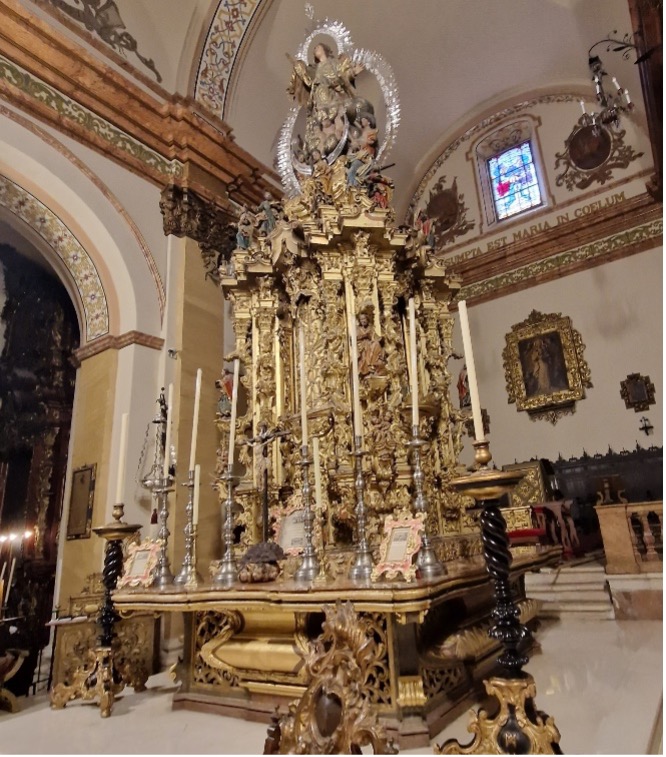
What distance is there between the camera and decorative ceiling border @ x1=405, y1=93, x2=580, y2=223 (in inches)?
405

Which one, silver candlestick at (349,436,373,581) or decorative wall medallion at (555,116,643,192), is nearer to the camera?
silver candlestick at (349,436,373,581)

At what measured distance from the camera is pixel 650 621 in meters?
4.70

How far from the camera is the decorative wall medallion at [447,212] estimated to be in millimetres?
11225

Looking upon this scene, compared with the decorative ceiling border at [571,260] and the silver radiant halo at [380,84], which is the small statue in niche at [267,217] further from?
the decorative ceiling border at [571,260]

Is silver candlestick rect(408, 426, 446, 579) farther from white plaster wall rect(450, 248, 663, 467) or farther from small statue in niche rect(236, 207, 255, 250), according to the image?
white plaster wall rect(450, 248, 663, 467)

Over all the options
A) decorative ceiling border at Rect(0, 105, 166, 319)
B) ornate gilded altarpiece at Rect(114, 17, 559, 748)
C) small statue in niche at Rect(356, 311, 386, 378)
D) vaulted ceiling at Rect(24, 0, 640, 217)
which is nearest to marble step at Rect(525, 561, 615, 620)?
ornate gilded altarpiece at Rect(114, 17, 559, 748)

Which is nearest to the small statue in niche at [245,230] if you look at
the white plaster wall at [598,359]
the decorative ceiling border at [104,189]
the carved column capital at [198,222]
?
the carved column capital at [198,222]

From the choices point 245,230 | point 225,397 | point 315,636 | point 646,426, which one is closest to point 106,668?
point 315,636

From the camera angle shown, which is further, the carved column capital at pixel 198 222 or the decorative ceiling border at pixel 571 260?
the decorative ceiling border at pixel 571 260

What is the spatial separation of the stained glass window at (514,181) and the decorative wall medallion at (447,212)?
0.69 metres

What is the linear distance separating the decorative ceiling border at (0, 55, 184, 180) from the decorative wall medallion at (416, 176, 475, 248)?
6.14 meters

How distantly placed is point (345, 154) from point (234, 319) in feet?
6.69

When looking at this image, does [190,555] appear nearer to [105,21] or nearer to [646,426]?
[105,21]

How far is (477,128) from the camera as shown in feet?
36.5
